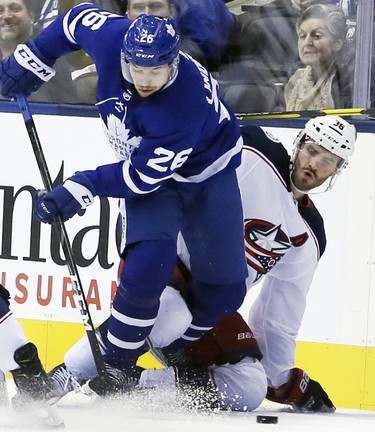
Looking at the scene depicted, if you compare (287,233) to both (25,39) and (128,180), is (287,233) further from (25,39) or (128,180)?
(25,39)

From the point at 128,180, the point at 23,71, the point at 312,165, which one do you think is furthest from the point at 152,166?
the point at 312,165

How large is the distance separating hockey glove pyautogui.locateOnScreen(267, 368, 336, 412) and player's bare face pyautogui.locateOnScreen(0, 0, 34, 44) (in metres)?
1.61

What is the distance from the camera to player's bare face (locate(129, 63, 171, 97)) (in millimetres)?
3713

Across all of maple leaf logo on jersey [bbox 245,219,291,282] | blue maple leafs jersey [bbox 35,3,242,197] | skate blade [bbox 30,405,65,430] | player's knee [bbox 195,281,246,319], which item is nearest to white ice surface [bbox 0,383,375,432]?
skate blade [bbox 30,405,65,430]

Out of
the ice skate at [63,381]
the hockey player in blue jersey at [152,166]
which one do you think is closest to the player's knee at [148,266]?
the hockey player in blue jersey at [152,166]

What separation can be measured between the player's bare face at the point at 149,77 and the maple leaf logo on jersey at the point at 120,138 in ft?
0.63

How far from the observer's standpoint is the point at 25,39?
4641 millimetres

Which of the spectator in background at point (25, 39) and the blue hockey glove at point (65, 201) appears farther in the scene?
the spectator in background at point (25, 39)

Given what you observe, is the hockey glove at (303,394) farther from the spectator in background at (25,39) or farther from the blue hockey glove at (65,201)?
the spectator in background at (25,39)

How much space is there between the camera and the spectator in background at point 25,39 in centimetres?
465

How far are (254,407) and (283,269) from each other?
0.51 meters

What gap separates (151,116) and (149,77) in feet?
0.40

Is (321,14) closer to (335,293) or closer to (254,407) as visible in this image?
(335,293)

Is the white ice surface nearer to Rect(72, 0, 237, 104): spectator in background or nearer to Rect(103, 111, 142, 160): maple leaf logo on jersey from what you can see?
Rect(103, 111, 142, 160): maple leaf logo on jersey
